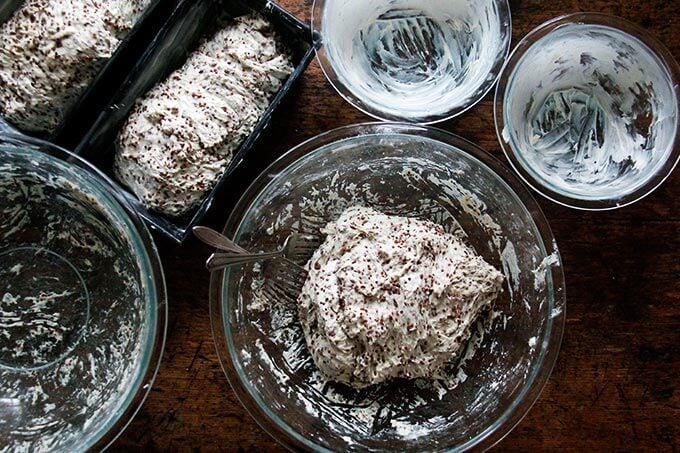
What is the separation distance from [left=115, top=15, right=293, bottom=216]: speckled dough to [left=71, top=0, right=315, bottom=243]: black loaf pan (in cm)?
2

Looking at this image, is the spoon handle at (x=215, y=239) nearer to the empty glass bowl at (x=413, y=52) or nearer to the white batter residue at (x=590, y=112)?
the empty glass bowl at (x=413, y=52)

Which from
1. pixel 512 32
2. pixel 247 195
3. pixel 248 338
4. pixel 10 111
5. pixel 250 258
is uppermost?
pixel 512 32

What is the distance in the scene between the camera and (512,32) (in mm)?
1641

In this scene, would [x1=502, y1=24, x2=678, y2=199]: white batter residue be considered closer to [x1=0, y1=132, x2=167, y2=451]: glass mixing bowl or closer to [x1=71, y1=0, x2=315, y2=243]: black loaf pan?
[x1=71, y1=0, x2=315, y2=243]: black loaf pan

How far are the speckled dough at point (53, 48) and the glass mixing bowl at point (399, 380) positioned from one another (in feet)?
1.32

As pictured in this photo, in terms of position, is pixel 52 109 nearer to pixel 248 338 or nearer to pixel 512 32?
pixel 248 338

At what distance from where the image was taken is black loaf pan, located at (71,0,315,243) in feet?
4.99

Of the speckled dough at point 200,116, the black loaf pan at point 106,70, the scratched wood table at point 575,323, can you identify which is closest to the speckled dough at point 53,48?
the black loaf pan at point 106,70

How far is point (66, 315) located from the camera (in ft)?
5.50

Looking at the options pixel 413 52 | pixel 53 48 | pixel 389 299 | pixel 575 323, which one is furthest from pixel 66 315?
pixel 575 323

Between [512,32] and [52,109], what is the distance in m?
0.94

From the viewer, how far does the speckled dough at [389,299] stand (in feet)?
4.92

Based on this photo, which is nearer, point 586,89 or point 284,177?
point 284,177

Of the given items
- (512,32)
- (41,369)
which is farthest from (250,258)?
(512,32)
